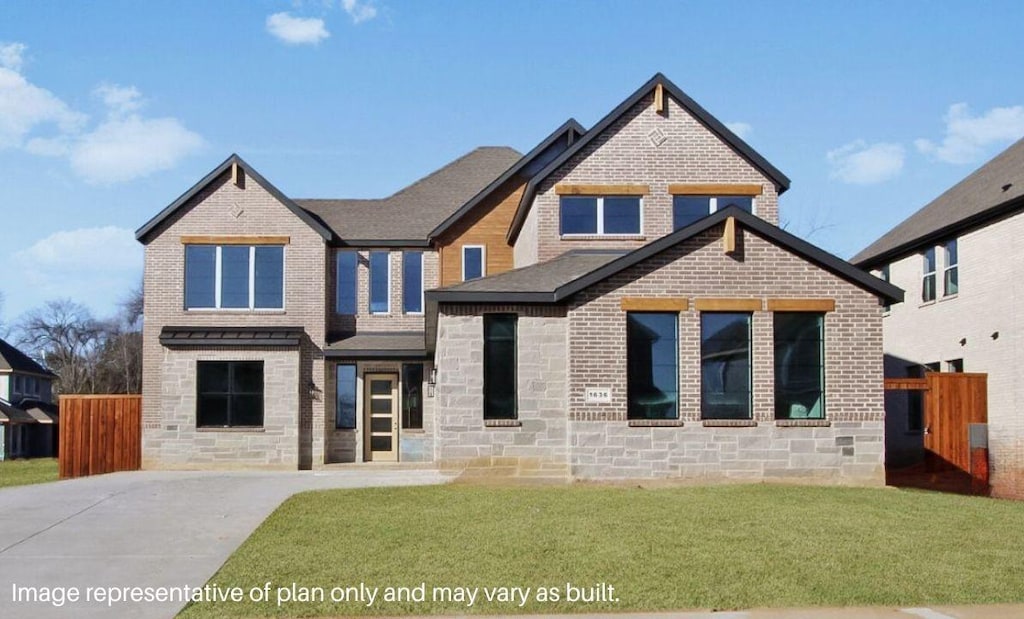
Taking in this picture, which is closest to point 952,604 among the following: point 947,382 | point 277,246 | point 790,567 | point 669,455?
point 790,567

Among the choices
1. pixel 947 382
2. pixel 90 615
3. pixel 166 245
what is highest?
pixel 166 245

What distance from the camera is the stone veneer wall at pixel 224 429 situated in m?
26.1

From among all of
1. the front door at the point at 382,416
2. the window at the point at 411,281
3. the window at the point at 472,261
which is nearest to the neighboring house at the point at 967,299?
the window at the point at 472,261

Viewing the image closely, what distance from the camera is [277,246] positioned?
90.7 ft

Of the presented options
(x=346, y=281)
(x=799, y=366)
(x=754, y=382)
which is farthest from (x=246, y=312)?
(x=799, y=366)

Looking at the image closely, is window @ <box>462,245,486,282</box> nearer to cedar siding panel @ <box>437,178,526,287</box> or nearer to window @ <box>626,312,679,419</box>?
cedar siding panel @ <box>437,178,526,287</box>

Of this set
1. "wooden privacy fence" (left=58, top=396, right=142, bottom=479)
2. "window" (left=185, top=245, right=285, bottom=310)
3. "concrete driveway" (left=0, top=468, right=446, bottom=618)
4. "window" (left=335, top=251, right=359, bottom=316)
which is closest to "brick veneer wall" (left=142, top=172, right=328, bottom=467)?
"window" (left=185, top=245, right=285, bottom=310)

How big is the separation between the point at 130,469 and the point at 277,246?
259 inches

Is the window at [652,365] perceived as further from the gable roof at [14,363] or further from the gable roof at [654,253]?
the gable roof at [14,363]

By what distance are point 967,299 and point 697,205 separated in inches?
285

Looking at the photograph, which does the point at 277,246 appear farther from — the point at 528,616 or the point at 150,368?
the point at 528,616

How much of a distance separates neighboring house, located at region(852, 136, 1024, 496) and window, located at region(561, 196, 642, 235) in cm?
814

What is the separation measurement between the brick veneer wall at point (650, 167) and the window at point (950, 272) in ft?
18.4

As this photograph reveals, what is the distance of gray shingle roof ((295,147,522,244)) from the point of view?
95.5 ft
